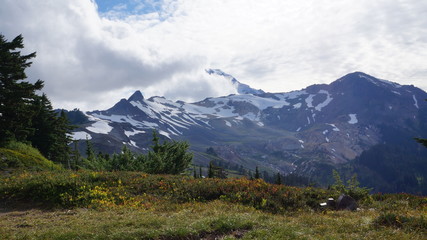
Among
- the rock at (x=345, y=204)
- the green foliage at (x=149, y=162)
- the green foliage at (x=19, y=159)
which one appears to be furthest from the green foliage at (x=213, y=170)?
the rock at (x=345, y=204)

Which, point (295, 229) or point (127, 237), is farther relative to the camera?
point (295, 229)

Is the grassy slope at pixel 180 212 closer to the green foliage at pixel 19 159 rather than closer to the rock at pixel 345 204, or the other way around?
the rock at pixel 345 204

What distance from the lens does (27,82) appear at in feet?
116

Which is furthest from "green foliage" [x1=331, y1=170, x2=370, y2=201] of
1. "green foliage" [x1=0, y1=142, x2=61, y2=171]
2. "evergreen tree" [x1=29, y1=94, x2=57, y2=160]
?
"evergreen tree" [x1=29, y1=94, x2=57, y2=160]

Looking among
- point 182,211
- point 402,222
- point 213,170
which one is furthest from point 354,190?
point 213,170

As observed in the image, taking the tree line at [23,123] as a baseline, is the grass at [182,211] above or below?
below

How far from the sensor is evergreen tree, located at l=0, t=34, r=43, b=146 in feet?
109

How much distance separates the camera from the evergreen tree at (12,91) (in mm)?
33344

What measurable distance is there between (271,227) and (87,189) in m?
11.9

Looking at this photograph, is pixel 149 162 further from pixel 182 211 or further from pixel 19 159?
pixel 182 211

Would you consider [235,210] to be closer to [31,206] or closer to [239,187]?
[239,187]

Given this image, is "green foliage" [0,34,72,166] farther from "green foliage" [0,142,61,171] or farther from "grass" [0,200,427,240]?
"grass" [0,200,427,240]

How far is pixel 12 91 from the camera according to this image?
33.6 meters

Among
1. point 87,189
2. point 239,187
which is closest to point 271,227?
point 239,187
